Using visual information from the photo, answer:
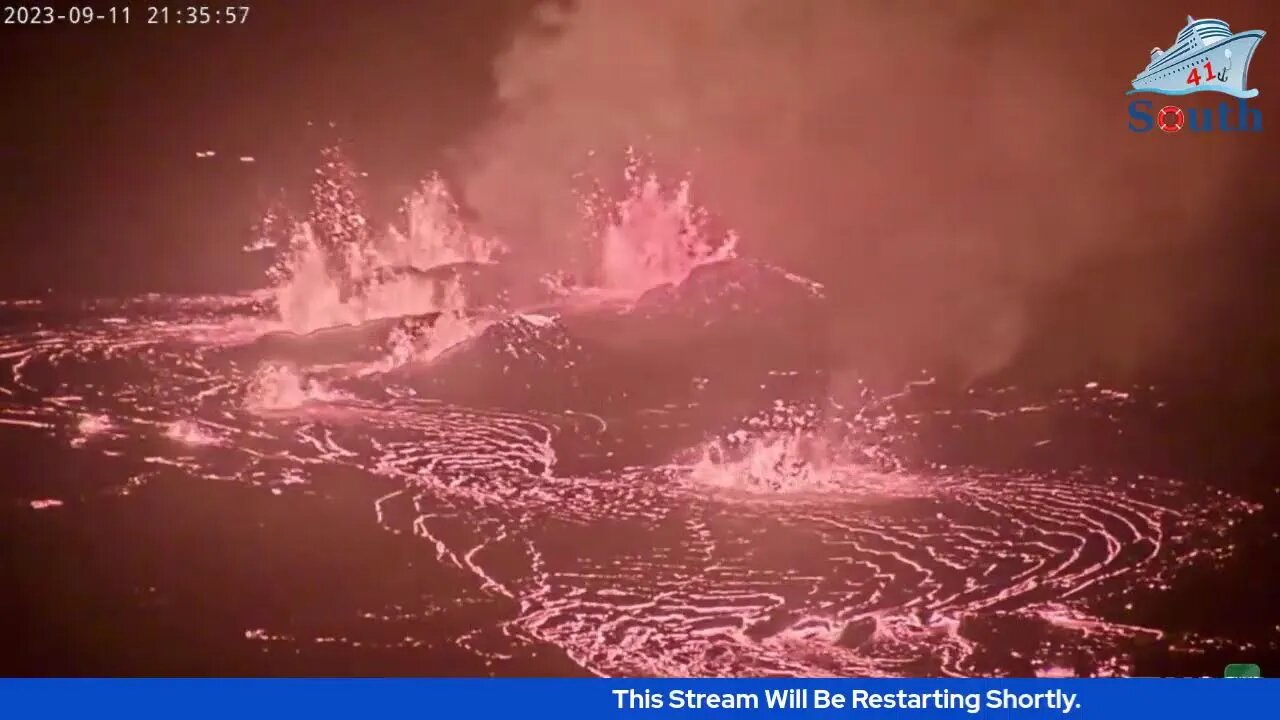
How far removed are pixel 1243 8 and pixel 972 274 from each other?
0.90 m

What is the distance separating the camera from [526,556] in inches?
97.4

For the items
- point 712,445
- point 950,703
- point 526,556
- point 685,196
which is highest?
point 685,196

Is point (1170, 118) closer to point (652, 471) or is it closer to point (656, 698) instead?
point (652, 471)

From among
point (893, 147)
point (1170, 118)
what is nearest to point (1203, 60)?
point (1170, 118)

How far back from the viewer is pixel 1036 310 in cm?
247

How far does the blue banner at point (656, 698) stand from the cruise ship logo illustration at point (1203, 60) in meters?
1.45

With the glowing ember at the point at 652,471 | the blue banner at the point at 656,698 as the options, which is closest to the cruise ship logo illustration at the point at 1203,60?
the glowing ember at the point at 652,471

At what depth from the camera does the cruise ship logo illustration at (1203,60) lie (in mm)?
2424

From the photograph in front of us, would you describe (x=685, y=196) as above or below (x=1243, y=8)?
below

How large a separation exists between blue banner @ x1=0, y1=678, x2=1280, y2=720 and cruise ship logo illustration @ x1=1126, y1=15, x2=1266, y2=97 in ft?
4.77

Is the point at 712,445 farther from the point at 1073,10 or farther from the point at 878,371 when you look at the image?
the point at 1073,10

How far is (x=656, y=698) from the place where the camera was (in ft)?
8.18

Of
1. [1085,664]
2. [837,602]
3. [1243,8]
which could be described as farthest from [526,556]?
[1243,8]

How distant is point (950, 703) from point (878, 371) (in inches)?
32.9
